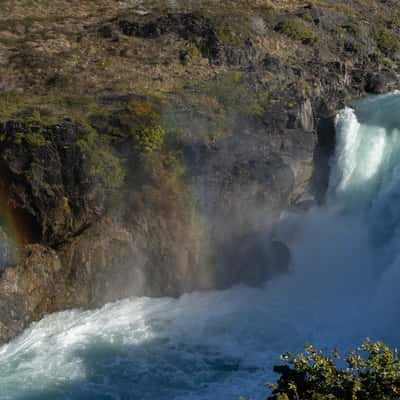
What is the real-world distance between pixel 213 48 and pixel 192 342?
22.9 meters

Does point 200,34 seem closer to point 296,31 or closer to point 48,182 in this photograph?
point 296,31

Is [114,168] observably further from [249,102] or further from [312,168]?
[312,168]

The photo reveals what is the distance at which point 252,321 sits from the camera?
31906 millimetres

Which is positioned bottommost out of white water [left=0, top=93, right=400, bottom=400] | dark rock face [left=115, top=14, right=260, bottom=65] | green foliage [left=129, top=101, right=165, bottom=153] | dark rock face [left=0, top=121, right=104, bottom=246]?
white water [left=0, top=93, right=400, bottom=400]

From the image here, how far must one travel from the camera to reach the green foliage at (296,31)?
49125 mm

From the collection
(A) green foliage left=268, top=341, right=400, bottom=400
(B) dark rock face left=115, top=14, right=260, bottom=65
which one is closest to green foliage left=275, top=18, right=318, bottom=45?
(B) dark rock face left=115, top=14, right=260, bottom=65

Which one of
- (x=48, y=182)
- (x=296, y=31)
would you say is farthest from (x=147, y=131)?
(x=296, y=31)

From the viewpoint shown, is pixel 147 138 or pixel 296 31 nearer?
pixel 147 138

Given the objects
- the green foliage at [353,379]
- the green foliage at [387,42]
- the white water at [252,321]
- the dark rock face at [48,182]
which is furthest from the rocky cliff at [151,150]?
the green foliage at [353,379]

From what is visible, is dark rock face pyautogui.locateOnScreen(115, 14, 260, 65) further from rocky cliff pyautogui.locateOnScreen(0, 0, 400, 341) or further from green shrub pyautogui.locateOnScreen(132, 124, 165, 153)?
green shrub pyautogui.locateOnScreen(132, 124, 165, 153)

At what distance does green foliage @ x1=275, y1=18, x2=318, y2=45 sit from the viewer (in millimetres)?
49125

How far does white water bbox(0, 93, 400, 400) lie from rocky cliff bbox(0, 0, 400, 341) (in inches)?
51.1

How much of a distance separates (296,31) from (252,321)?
2651 cm

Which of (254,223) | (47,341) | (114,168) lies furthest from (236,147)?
(47,341)
